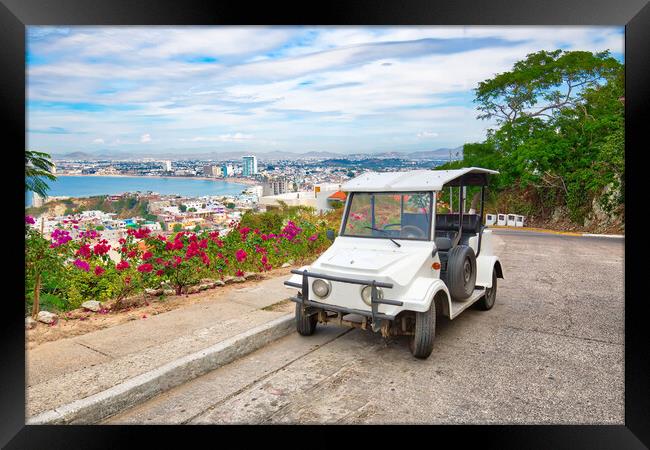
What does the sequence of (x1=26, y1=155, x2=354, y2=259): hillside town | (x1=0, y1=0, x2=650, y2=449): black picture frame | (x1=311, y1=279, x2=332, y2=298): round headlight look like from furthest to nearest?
1. (x1=26, y1=155, x2=354, y2=259): hillside town
2. (x1=311, y1=279, x2=332, y2=298): round headlight
3. (x1=0, y1=0, x2=650, y2=449): black picture frame

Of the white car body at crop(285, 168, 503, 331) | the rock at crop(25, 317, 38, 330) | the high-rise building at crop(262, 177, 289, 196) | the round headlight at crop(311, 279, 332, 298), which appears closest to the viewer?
the white car body at crop(285, 168, 503, 331)

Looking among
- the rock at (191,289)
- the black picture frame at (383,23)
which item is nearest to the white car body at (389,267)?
the black picture frame at (383,23)

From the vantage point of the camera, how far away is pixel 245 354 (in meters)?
4.70

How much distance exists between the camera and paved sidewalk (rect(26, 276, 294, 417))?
3.63 meters

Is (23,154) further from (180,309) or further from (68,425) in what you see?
(180,309)

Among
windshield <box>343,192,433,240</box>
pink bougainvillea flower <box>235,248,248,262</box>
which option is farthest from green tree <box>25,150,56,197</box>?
windshield <box>343,192,433,240</box>

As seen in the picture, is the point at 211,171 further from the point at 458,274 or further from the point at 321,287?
the point at 458,274

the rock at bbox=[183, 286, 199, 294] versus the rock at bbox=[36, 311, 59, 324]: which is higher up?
the rock at bbox=[183, 286, 199, 294]

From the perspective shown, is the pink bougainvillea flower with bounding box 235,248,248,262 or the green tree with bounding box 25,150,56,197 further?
the pink bougainvillea flower with bounding box 235,248,248,262

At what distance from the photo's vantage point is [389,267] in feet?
14.4

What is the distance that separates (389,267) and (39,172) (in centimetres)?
396

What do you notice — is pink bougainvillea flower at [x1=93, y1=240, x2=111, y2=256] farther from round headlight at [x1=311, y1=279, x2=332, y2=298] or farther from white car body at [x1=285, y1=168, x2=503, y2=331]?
round headlight at [x1=311, y1=279, x2=332, y2=298]

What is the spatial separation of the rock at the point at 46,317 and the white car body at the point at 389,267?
2658 millimetres

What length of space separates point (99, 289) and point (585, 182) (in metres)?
19.8
